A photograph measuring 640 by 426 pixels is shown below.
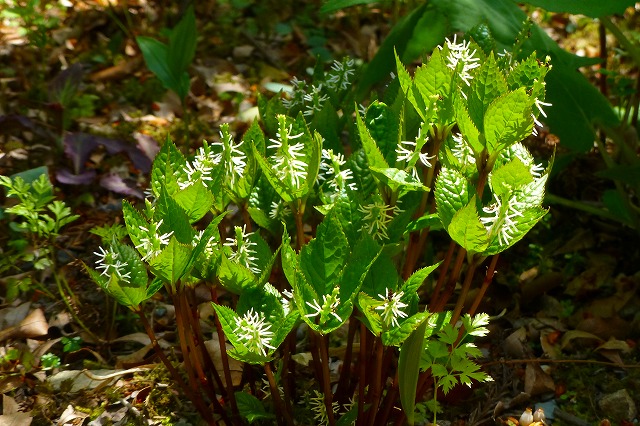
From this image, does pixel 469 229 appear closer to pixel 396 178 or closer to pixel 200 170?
pixel 396 178

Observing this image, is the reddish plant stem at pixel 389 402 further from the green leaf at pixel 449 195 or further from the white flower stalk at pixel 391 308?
the green leaf at pixel 449 195

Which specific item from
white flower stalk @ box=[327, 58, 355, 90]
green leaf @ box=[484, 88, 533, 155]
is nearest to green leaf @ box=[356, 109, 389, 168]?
green leaf @ box=[484, 88, 533, 155]

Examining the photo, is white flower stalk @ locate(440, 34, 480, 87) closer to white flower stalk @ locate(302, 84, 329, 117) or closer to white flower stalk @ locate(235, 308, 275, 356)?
white flower stalk @ locate(302, 84, 329, 117)

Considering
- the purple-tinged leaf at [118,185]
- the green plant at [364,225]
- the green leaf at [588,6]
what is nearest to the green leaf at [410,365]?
the green plant at [364,225]

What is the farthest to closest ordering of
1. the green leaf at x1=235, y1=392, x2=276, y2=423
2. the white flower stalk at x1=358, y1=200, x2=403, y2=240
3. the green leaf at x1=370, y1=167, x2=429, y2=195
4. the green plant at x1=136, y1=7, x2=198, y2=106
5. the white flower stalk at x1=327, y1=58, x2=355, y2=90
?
the green plant at x1=136, y1=7, x2=198, y2=106, the white flower stalk at x1=327, y1=58, x2=355, y2=90, the green leaf at x1=235, y1=392, x2=276, y2=423, the white flower stalk at x1=358, y1=200, x2=403, y2=240, the green leaf at x1=370, y1=167, x2=429, y2=195

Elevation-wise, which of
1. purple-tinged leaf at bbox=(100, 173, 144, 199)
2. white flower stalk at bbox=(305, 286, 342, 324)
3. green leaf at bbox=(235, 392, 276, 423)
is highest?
white flower stalk at bbox=(305, 286, 342, 324)

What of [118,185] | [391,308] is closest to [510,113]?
[391,308]
